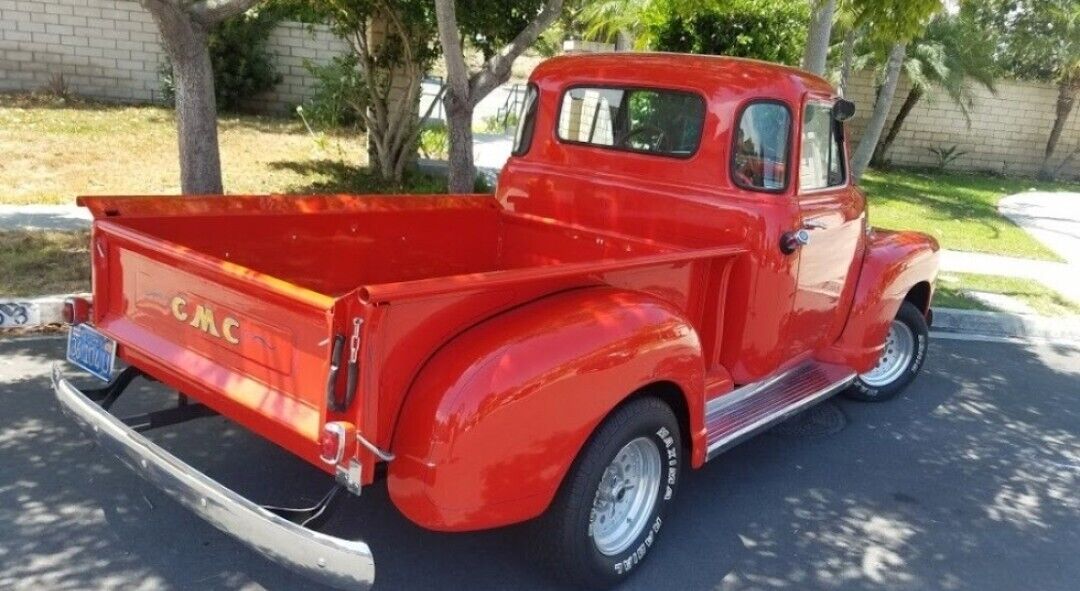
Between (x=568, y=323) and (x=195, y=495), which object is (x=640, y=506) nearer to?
(x=568, y=323)

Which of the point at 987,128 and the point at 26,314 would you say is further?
the point at 987,128

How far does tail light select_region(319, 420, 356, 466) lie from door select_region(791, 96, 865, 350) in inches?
97.3

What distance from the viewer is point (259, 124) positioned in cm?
1348

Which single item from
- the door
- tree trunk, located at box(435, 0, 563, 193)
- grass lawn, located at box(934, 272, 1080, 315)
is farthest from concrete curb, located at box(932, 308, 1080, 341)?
tree trunk, located at box(435, 0, 563, 193)

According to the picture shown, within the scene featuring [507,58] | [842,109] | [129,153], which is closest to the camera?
[842,109]

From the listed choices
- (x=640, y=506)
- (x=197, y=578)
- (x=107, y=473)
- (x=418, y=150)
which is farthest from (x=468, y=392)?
(x=418, y=150)

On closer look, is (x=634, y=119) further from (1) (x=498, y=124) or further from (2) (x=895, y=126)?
(2) (x=895, y=126)

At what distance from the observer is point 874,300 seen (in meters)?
4.93

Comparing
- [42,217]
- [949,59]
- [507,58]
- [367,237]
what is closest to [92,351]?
[367,237]

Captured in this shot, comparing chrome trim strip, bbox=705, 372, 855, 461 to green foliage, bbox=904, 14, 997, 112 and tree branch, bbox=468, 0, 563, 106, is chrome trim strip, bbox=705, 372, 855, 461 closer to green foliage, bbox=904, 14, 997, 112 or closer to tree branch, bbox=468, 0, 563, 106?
tree branch, bbox=468, 0, 563, 106

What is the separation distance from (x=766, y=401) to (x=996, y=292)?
17.2ft

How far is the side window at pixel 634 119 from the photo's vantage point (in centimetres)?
425

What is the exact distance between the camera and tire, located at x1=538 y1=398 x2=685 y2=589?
9.95ft

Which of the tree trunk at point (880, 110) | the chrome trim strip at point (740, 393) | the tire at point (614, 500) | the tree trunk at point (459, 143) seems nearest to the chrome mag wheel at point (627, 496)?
the tire at point (614, 500)
